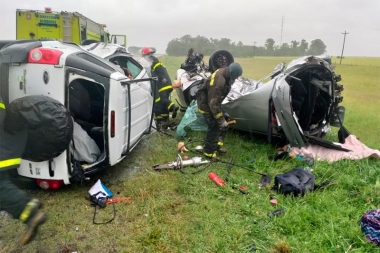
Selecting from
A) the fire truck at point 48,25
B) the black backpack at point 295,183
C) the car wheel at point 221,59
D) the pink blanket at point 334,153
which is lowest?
the black backpack at point 295,183

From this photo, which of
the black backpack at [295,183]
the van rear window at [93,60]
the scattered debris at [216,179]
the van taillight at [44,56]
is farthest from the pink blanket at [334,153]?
the van taillight at [44,56]

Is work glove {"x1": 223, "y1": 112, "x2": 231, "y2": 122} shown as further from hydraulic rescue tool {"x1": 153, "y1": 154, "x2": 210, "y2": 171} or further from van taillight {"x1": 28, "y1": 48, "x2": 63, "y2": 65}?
van taillight {"x1": 28, "y1": 48, "x2": 63, "y2": 65}

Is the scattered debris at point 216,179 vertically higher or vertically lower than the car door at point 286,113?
lower

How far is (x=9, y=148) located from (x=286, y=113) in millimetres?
3563

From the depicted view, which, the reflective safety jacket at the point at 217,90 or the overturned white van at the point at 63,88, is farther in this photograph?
A: the reflective safety jacket at the point at 217,90

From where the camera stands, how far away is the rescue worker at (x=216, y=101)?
4926 millimetres

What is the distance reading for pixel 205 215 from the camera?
339 centimetres

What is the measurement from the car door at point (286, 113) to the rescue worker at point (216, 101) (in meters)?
0.63

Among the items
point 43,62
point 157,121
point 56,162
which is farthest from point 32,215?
point 157,121

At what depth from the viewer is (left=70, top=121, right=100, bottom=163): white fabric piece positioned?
3.83 meters

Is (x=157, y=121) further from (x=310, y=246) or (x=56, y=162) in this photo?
(x=310, y=246)

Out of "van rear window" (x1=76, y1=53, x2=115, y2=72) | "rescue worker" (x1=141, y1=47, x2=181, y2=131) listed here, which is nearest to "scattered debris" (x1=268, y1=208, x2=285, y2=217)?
"van rear window" (x1=76, y1=53, x2=115, y2=72)

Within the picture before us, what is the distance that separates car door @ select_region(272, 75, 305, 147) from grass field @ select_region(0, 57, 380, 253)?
1.41 feet

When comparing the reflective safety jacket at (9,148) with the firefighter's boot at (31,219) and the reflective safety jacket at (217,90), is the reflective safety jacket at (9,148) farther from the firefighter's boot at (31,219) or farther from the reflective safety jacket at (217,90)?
the reflective safety jacket at (217,90)
